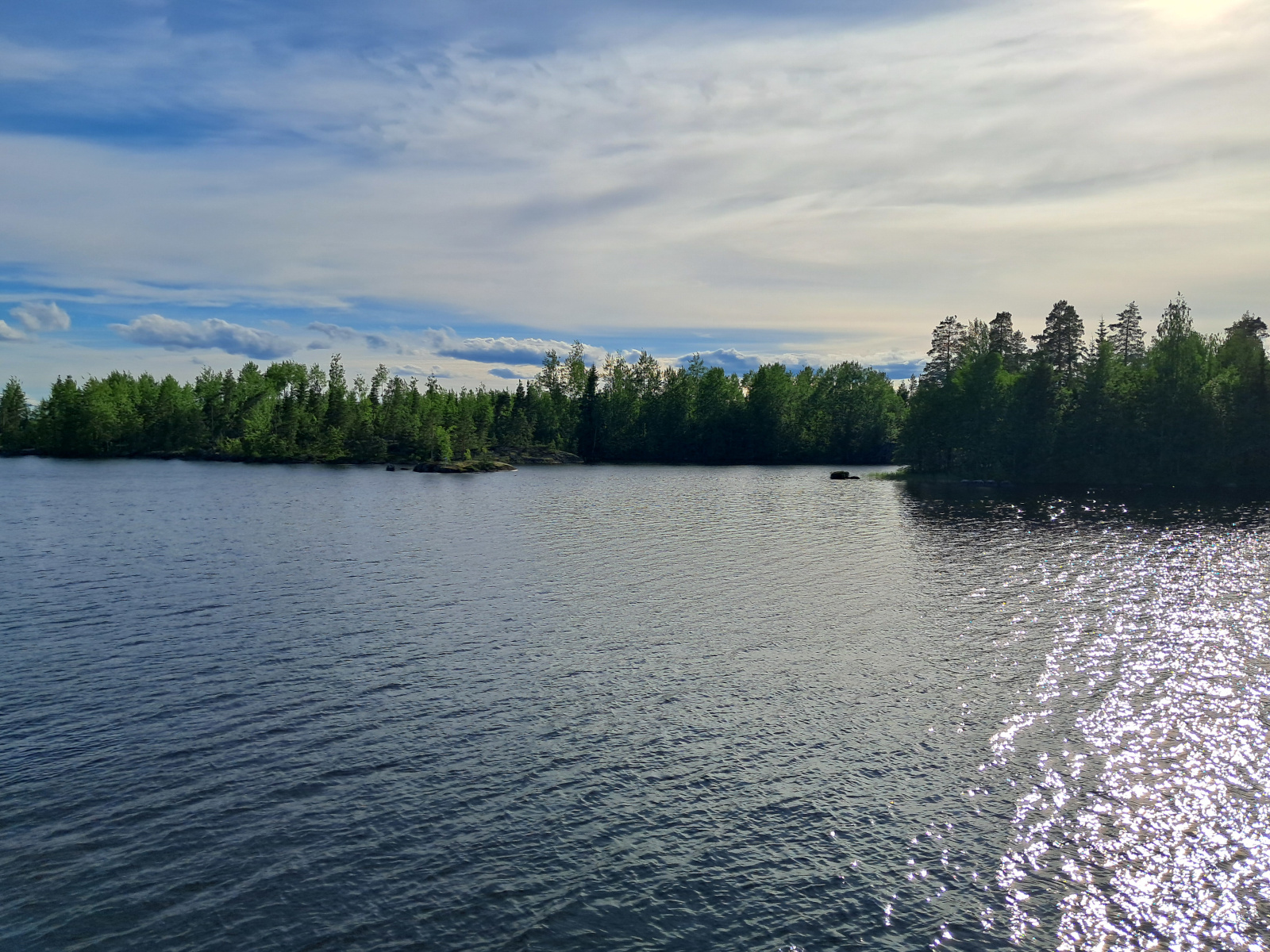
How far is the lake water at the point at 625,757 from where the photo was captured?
17.8m

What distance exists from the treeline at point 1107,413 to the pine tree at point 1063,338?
22cm

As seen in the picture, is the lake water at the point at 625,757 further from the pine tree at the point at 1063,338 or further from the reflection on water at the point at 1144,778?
the pine tree at the point at 1063,338

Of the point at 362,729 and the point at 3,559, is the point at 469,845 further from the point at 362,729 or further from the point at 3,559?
the point at 3,559

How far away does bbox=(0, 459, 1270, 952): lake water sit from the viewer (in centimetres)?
1784

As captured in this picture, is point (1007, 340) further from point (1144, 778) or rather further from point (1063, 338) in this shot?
point (1144, 778)

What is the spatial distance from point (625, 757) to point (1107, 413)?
472 ft

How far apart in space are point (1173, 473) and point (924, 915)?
15115cm

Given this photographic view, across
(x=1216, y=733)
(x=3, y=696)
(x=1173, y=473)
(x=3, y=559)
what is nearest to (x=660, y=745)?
(x=1216, y=733)

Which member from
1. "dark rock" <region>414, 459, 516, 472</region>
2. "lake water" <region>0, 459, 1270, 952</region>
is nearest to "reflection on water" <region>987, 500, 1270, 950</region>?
"lake water" <region>0, 459, 1270, 952</region>

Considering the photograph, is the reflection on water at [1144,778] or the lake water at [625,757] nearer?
the lake water at [625,757]

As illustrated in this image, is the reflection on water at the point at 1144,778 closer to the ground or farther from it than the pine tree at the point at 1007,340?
closer to the ground

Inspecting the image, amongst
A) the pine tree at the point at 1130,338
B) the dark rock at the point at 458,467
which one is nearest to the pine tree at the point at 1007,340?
the pine tree at the point at 1130,338

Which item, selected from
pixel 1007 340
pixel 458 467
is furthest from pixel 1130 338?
pixel 458 467

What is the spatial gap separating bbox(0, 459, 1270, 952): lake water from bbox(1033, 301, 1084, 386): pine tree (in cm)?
11978
